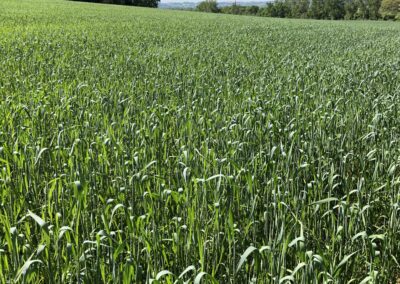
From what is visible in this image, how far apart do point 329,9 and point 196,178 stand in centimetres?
8591

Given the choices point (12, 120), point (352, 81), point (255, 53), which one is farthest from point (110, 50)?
point (12, 120)

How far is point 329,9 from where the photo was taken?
8238cm

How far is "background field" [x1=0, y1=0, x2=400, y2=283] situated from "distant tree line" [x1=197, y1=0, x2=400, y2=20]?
74725mm

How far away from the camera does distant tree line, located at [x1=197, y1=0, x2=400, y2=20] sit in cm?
7769

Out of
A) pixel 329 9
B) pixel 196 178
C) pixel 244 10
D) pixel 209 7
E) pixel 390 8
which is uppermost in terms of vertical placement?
pixel 209 7

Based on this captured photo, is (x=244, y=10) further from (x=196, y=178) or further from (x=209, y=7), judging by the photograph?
(x=196, y=178)

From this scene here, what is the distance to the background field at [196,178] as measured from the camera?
278 cm

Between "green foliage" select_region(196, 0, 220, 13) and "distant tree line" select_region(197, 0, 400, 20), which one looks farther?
"green foliage" select_region(196, 0, 220, 13)

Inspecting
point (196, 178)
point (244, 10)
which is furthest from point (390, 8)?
point (196, 178)

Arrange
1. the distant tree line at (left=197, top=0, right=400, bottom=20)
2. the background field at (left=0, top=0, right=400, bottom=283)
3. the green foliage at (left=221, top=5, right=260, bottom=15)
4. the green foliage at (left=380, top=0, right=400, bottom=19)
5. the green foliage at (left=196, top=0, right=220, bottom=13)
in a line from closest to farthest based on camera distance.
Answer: the background field at (left=0, top=0, right=400, bottom=283), the green foliage at (left=380, top=0, right=400, bottom=19), the distant tree line at (left=197, top=0, right=400, bottom=20), the green foliage at (left=221, top=5, right=260, bottom=15), the green foliage at (left=196, top=0, right=220, bottom=13)

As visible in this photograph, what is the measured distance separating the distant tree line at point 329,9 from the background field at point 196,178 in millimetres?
74725

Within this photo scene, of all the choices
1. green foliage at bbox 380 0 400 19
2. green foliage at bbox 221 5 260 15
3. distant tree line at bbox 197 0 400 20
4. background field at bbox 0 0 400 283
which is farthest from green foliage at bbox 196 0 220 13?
background field at bbox 0 0 400 283

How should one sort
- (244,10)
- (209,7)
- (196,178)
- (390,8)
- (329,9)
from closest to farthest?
(196,178) < (390,8) < (329,9) < (244,10) < (209,7)

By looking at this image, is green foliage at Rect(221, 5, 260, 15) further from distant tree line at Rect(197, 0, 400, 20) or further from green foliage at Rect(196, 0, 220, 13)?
green foliage at Rect(196, 0, 220, 13)
